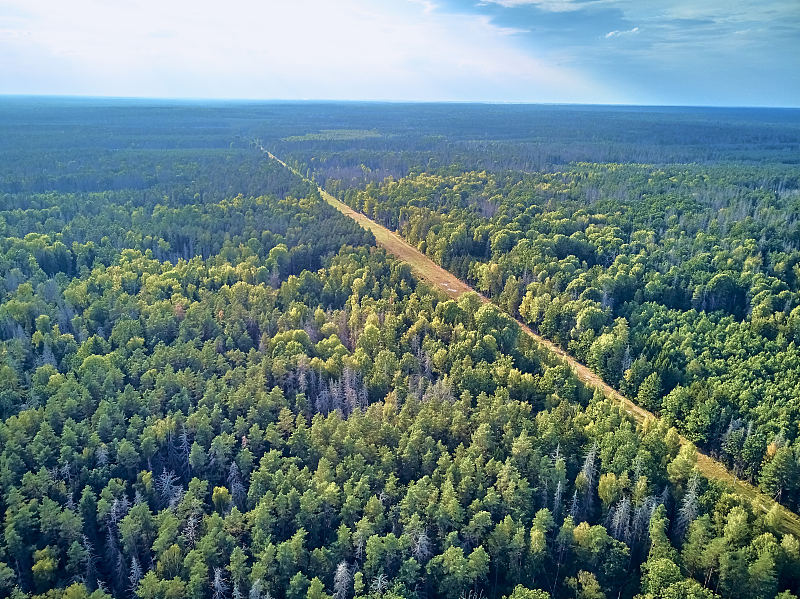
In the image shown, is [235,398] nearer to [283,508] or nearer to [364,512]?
[283,508]

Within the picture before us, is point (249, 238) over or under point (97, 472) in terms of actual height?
over

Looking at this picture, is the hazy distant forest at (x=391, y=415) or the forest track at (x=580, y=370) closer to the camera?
the hazy distant forest at (x=391, y=415)

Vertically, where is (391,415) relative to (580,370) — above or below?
above

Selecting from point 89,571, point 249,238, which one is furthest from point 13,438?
point 249,238

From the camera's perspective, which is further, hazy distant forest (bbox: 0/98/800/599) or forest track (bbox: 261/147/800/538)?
forest track (bbox: 261/147/800/538)

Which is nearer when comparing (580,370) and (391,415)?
(391,415)
